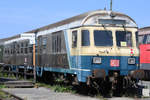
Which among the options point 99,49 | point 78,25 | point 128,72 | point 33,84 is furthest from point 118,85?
point 33,84

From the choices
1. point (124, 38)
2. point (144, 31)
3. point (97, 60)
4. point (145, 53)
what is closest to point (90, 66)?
point (97, 60)

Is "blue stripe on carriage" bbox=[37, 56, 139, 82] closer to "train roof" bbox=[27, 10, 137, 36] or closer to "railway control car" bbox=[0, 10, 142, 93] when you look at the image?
"railway control car" bbox=[0, 10, 142, 93]

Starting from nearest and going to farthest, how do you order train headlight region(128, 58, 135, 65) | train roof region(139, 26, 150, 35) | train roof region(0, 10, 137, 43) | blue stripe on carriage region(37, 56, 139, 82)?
blue stripe on carriage region(37, 56, 139, 82)
train roof region(0, 10, 137, 43)
train headlight region(128, 58, 135, 65)
train roof region(139, 26, 150, 35)

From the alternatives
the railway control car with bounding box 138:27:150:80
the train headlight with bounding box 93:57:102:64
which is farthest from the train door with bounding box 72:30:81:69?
the railway control car with bounding box 138:27:150:80

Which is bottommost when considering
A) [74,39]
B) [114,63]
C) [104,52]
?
[114,63]

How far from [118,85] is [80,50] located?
2.49m

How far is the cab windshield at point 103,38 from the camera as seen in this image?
12672 millimetres

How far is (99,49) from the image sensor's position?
12547 millimetres

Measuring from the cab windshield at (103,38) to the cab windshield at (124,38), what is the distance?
34cm

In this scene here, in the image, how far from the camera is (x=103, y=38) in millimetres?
12789

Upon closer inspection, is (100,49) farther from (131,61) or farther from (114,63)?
(131,61)

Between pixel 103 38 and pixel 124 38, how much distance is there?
93cm

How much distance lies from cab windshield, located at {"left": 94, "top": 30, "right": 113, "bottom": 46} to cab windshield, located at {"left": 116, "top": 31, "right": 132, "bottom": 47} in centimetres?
34

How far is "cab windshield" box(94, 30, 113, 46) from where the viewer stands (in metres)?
12.7
